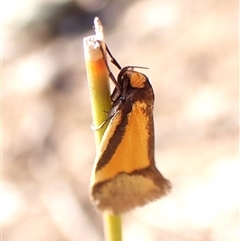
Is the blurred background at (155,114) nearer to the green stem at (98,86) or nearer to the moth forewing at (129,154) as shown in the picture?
the moth forewing at (129,154)

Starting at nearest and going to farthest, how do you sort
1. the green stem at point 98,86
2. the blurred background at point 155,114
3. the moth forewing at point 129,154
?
the green stem at point 98,86, the moth forewing at point 129,154, the blurred background at point 155,114

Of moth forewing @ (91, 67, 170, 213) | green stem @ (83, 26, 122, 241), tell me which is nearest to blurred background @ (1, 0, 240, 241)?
moth forewing @ (91, 67, 170, 213)

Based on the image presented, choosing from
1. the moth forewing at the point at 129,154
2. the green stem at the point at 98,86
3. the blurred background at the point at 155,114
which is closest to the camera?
the green stem at the point at 98,86

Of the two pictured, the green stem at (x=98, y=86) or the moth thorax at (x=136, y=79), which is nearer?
the green stem at (x=98, y=86)

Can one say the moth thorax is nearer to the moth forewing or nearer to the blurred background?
the moth forewing

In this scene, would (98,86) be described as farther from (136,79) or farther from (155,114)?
(155,114)

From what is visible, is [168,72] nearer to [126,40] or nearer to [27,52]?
[126,40]

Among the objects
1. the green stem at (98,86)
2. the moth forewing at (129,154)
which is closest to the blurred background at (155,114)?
the moth forewing at (129,154)

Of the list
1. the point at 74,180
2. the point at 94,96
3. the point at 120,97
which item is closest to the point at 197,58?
the point at 74,180

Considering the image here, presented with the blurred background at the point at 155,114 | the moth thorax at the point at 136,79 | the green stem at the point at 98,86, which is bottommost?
the green stem at the point at 98,86
